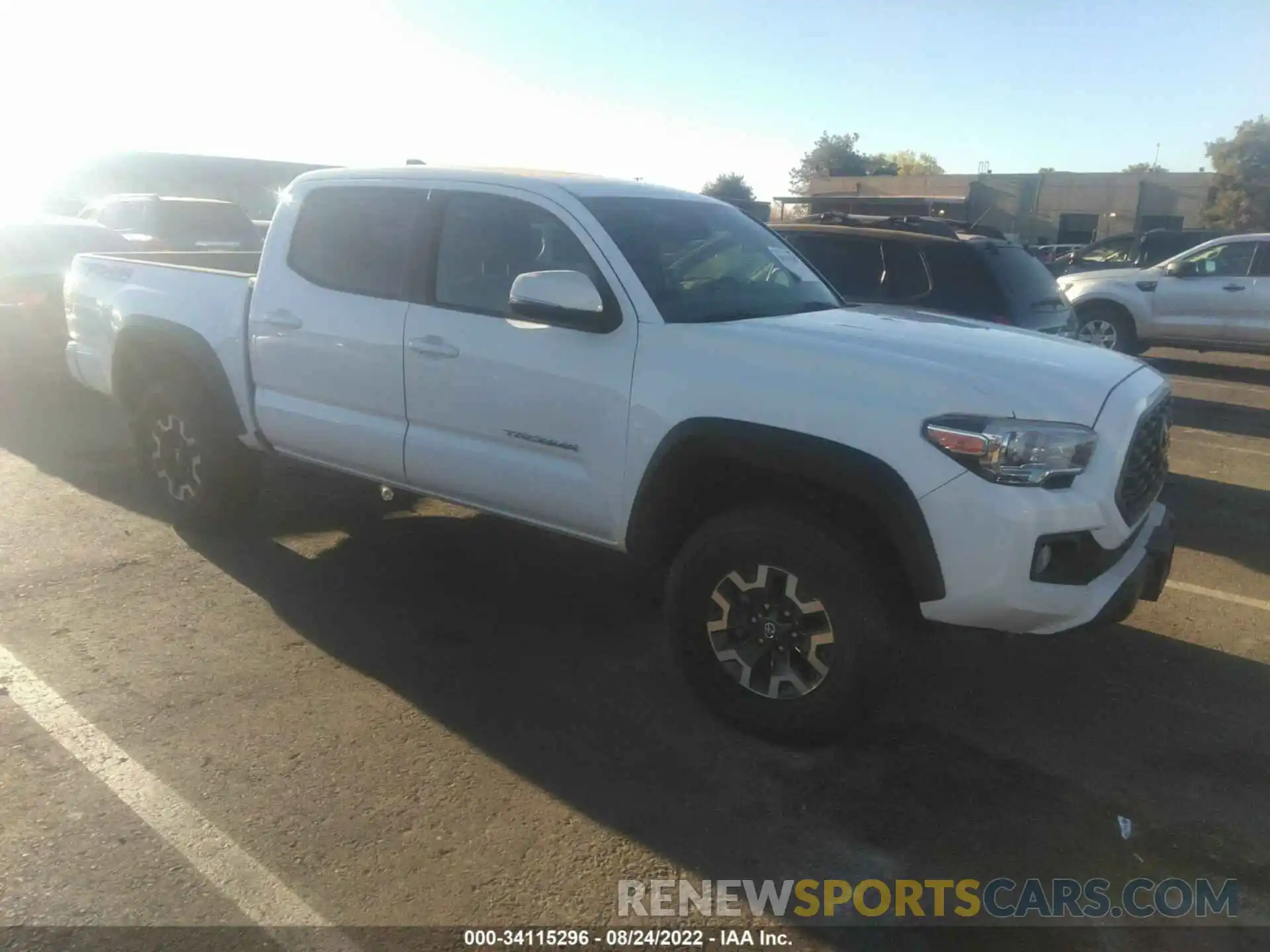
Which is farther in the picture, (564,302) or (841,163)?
(841,163)

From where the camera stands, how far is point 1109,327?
1334cm

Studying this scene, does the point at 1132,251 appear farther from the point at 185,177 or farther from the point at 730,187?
the point at 185,177

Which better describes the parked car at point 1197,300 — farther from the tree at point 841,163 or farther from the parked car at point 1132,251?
the tree at point 841,163

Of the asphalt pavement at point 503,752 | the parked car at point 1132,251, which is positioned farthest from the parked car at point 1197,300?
the asphalt pavement at point 503,752

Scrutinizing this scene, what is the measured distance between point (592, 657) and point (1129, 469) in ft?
7.38

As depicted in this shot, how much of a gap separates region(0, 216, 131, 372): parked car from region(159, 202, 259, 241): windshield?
3.01 metres

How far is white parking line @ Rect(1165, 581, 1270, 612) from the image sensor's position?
17.1ft

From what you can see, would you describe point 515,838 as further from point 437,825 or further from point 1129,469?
point 1129,469

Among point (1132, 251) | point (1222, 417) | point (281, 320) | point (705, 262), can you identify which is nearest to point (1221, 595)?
point (705, 262)

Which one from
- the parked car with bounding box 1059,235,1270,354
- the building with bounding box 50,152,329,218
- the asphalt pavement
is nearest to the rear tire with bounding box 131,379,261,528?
the asphalt pavement

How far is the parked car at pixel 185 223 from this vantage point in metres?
14.0

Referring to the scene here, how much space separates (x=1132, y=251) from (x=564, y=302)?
15744 mm

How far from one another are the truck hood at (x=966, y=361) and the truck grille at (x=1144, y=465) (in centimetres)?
19

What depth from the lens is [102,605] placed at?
4.77 m
